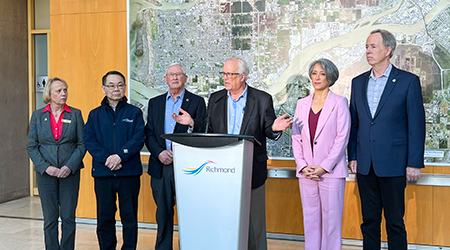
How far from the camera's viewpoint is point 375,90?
143 inches

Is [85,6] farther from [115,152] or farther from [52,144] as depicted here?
[115,152]

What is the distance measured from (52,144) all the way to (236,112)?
160cm

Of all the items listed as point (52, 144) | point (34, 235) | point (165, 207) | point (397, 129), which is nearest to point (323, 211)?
point (397, 129)

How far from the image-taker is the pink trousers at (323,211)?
138 inches

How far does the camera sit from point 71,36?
554 cm

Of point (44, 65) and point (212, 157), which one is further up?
point (44, 65)

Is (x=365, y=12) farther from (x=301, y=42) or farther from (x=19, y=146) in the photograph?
(x=19, y=146)

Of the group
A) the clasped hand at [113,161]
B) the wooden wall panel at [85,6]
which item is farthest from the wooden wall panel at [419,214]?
the wooden wall panel at [85,6]

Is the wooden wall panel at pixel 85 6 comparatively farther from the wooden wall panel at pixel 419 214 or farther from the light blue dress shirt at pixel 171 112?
the wooden wall panel at pixel 419 214

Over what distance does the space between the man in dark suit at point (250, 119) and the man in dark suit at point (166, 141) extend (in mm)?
568

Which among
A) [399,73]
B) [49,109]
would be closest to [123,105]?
[49,109]

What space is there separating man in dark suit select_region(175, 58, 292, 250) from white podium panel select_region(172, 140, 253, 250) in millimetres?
682

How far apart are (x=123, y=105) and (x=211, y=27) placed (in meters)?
1.48

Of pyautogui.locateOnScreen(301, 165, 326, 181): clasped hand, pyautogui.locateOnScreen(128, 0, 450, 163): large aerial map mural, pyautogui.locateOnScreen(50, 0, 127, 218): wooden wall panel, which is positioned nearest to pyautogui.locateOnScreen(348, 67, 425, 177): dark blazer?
pyautogui.locateOnScreen(301, 165, 326, 181): clasped hand
